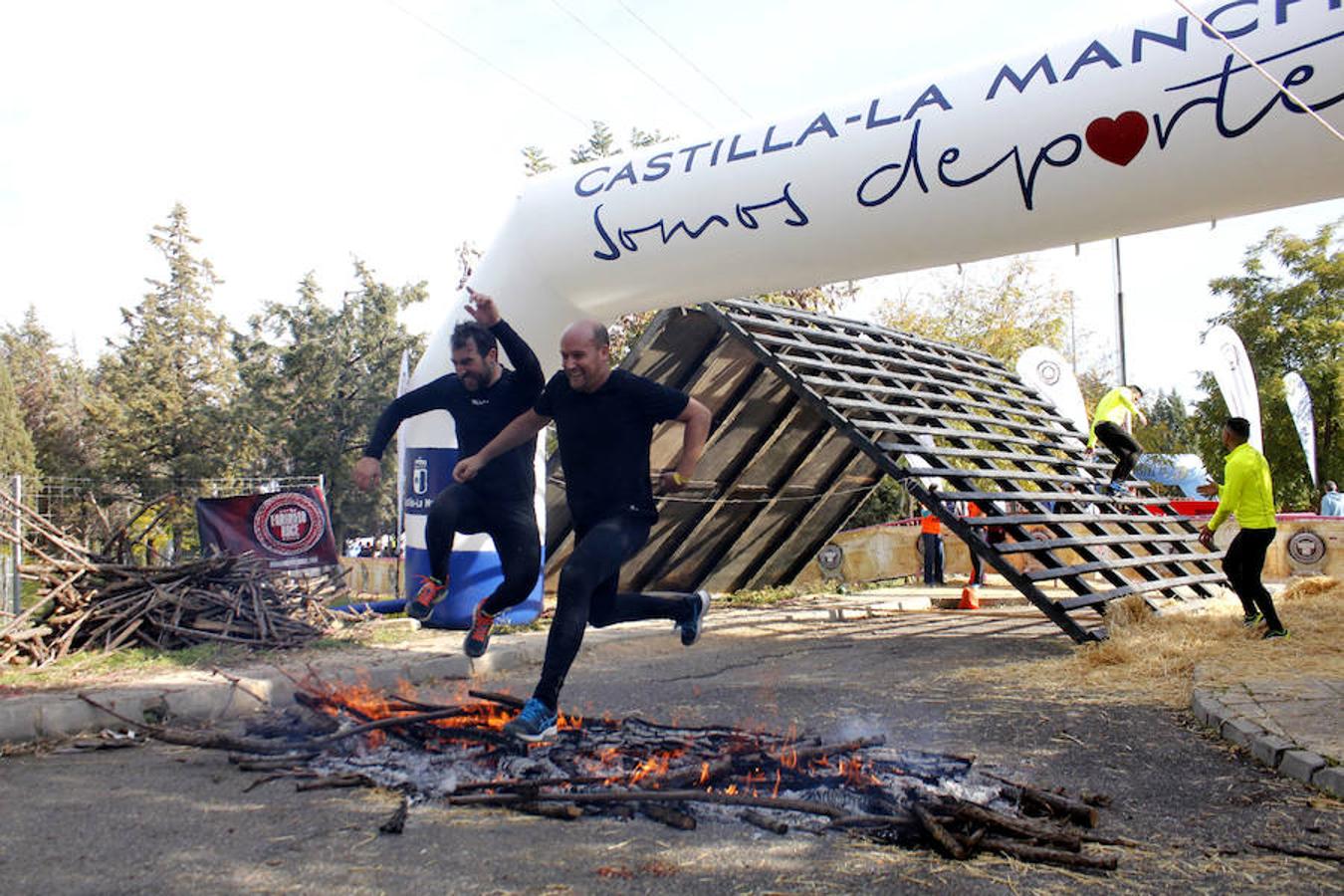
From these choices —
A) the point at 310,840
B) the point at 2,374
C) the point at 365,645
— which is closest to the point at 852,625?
the point at 365,645

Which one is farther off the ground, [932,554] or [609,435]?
[609,435]

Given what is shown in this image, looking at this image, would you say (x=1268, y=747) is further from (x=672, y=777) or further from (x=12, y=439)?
(x=12, y=439)

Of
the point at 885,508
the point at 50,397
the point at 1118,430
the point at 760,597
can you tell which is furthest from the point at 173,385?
the point at 1118,430

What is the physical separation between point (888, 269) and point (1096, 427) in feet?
19.7

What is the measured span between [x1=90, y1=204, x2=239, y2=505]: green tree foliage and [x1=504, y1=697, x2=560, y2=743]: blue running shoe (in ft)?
112

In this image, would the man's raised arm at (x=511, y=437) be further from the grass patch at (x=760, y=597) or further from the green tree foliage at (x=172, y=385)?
the green tree foliage at (x=172, y=385)

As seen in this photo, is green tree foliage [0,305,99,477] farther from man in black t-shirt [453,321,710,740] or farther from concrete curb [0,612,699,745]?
man in black t-shirt [453,321,710,740]

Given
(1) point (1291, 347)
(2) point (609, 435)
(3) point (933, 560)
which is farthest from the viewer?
(1) point (1291, 347)

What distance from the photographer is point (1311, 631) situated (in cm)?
811

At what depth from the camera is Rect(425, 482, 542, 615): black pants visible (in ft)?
16.4

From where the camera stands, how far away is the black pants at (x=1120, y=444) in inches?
433

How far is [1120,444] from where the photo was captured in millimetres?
10977

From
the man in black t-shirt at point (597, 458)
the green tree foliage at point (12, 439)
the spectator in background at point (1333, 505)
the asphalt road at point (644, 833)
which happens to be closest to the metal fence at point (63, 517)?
the asphalt road at point (644, 833)

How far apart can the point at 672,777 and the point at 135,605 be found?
5562 millimetres
